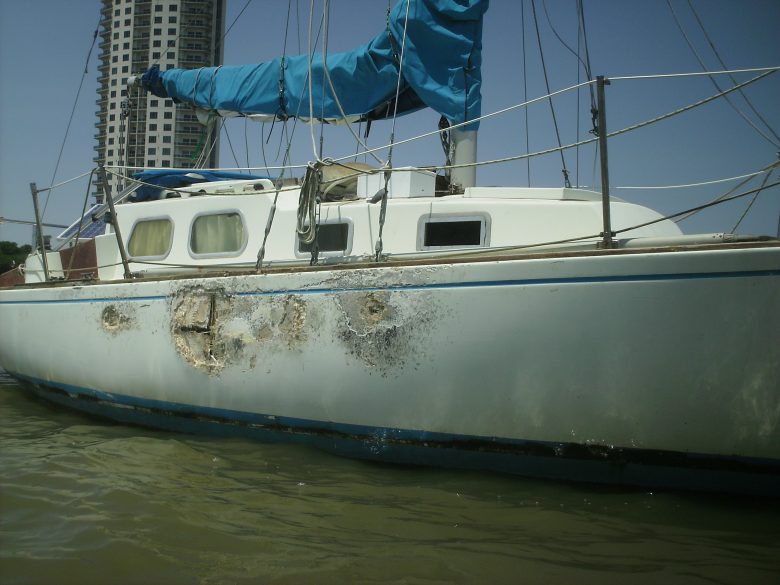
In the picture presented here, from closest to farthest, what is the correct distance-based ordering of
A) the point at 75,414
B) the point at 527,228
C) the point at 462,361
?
the point at 462,361 < the point at 527,228 < the point at 75,414

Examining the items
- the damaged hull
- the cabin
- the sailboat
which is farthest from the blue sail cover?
the damaged hull

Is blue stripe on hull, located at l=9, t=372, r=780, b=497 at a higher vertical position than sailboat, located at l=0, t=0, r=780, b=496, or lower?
lower

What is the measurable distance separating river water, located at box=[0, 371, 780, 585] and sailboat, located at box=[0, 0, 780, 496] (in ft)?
0.81

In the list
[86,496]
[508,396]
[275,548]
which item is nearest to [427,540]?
[275,548]

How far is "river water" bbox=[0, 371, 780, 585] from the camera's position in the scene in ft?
9.57

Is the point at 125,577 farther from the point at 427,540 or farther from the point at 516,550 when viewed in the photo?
the point at 516,550

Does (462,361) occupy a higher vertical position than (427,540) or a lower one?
higher

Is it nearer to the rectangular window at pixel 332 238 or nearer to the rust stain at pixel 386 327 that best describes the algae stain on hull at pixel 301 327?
the rust stain at pixel 386 327

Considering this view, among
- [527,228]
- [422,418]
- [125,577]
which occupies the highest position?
[527,228]

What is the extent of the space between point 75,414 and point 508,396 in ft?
15.7

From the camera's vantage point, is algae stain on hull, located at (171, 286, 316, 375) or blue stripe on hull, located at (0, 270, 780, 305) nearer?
blue stripe on hull, located at (0, 270, 780, 305)

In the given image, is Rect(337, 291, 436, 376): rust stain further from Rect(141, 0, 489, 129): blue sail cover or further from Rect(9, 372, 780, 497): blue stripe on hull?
Rect(141, 0, 489, 129): blue sail cover

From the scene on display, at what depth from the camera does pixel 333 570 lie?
2920 millimetres

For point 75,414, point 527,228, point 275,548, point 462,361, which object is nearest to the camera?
point 275,548
